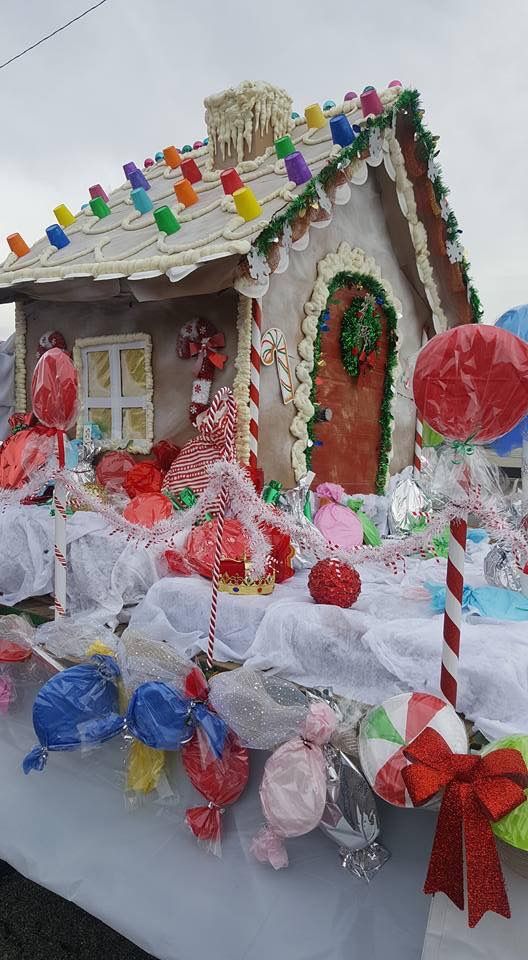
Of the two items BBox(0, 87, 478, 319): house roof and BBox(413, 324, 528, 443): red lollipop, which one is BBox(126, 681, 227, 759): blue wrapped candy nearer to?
BBox(413, 324, 528, 443): red lollipop

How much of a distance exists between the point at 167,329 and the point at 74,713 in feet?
9.85

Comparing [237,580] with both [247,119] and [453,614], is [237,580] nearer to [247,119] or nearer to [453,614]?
[453,614]

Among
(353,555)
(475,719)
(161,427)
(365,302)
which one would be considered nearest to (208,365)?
(161,427)

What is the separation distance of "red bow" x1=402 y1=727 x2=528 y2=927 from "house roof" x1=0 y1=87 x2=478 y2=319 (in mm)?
2856

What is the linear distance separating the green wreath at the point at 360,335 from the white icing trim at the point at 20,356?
2.82 metres

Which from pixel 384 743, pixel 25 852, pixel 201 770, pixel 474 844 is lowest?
pixel 25 852

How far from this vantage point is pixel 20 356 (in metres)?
5.71

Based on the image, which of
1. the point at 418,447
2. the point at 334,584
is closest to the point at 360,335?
the point at 418,447

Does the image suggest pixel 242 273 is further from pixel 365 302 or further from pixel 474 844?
pixel 474 844

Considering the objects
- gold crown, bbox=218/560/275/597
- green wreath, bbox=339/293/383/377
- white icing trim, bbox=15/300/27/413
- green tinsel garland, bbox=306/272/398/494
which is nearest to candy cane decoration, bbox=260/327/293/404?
green wreath, bbox=339/293/383/377

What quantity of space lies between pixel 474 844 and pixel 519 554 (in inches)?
39.3

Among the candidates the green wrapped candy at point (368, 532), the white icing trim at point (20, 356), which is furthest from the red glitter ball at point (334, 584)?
the white icing trim at point (20, 356)

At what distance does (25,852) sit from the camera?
2650 mm

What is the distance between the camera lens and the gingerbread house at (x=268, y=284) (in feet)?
13.5
